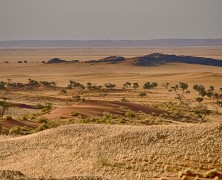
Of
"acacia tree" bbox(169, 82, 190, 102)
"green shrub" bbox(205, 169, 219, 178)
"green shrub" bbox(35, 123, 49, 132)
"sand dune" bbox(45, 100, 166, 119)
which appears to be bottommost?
"acacia tree" bbox(169, 82, 190, 102)

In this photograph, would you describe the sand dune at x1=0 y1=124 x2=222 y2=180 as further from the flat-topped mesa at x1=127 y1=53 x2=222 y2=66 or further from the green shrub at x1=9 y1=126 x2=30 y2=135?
the flat-topped mesa at x1=127 y1=53 x2=222 y2=66

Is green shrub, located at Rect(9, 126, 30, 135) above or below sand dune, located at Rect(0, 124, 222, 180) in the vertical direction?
below

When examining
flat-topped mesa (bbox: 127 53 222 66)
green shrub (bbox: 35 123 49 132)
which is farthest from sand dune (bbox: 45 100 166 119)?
flat-topped mesa (bbox: 127 53 222 66)

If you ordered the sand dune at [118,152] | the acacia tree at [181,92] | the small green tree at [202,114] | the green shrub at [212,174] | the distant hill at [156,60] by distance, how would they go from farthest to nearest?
the distant hill at [156,60]
the acacia tree at [181,92]
the small green tree at [202,114]
the sand dune at [118,152]
the green shrub at [212,174]

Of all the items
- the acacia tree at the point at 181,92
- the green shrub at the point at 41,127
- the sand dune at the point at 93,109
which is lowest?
the acacia tree at the point at 181,92

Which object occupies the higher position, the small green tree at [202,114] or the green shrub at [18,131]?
the green shrub at [18,131]

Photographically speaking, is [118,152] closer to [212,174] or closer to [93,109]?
[212,174]

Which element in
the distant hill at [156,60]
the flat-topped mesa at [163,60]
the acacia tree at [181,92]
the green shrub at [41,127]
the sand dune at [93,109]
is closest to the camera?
the green shrub at [41,127]

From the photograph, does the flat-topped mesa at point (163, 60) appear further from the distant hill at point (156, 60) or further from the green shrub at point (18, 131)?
the green shrub at point (18, 131)

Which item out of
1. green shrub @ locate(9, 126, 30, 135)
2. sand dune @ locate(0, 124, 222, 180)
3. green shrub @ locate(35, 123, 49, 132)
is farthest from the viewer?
green shrub @ locate(35, 123, 49, 132)

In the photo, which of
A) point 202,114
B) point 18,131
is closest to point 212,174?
point 18,131

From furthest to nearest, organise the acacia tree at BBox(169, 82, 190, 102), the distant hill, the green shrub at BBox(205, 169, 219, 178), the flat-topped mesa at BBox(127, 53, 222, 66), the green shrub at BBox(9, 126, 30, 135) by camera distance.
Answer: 1. the flat-topped mesa at BBox(127, 53, 222, 66)
2. the distant hill
3. the acacia tree at BBox(169, 82, 190, 102)
4. the green shrub at BBox(9, 126, 30, 135)
5. the green shrub at BBox(205, 169, 219, 178)

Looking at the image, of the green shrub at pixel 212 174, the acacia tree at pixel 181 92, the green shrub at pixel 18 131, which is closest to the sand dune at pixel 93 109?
the green shrub at pixel 18 131

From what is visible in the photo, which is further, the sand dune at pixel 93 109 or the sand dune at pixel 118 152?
the sand dune at pixel 93 109
